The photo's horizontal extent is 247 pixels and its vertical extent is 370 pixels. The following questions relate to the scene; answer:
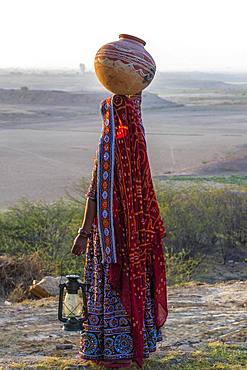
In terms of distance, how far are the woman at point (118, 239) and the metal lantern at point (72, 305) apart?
0.18ft

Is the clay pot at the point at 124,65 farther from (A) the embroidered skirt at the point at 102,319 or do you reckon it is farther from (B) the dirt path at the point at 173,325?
(B) the dirt path at the point at 173,325

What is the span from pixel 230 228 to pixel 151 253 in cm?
966

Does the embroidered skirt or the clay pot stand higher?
the clay pot

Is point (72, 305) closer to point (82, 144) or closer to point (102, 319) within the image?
point (102, 319)

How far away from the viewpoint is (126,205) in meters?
4.85

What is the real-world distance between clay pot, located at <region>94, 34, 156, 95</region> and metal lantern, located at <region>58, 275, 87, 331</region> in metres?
1.18

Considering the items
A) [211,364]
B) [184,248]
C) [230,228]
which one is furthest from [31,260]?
[211,364]

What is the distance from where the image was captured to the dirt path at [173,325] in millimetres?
5906

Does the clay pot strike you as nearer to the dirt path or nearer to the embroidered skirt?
the embroidered skirt

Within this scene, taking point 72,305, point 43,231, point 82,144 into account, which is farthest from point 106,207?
point 82,144

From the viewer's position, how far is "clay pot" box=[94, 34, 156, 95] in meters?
4.80

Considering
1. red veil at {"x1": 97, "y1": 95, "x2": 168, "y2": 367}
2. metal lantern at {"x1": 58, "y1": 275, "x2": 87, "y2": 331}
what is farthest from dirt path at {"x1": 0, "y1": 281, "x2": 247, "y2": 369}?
red veil at {"x1": 97, "y1": 95, "x2": 168, "y2": 367}

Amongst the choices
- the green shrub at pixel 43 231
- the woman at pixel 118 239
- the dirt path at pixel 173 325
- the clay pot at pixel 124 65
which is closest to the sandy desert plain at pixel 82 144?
the green shrub at pixel 43 231

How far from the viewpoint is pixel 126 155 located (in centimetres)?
487
